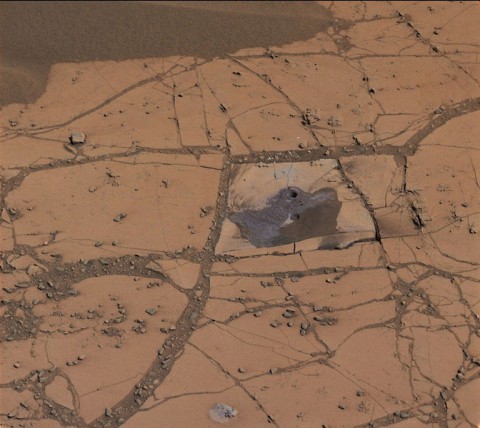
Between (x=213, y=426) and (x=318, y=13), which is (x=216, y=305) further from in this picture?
(x=318, y=13)

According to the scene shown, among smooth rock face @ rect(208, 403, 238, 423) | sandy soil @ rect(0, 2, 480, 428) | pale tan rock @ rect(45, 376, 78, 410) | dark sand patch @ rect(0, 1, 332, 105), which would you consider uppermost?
dark sand patch @ rect(0, 1, 332, 105)

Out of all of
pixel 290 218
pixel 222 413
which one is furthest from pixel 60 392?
pixel 290 218

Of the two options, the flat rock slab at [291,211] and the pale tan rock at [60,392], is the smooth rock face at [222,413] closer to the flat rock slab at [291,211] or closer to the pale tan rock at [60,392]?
the pale tan rock at [60,392]

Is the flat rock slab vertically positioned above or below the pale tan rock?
above

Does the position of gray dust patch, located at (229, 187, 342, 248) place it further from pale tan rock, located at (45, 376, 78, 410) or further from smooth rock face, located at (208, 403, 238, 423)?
pale tan rock, located at (45, 376, 78, 410)

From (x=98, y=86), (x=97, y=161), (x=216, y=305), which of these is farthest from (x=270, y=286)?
(x=98, y=86)

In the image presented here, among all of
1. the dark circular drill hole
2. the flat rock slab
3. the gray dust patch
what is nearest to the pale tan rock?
the flat rock slab

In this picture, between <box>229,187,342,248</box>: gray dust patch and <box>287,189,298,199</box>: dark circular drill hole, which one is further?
<box>287,189,298,199</box>: dark circular drill hole
